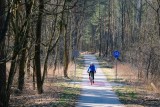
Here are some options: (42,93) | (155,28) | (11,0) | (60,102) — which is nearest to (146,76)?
(155,28)

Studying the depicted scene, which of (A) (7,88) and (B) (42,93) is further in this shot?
(B) (42,93)

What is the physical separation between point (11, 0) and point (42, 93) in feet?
45.5

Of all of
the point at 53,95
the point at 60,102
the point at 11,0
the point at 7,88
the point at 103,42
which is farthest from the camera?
the point at 103,42

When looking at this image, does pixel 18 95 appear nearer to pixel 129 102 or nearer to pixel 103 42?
pixel 129 102

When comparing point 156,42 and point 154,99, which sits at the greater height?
point 156,42

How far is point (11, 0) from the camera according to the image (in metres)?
11.4

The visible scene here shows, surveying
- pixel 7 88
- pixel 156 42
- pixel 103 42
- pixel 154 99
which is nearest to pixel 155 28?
pixel 156 42

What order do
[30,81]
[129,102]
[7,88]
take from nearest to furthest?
[7,88] < [129,102] < [30,81]

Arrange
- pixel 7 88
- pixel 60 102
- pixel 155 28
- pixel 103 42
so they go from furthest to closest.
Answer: pixel 103 42 < pixel 155 28 < pixel 60 102 < pixel 7 88

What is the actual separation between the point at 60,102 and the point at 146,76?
14.8 metres

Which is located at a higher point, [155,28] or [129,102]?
[155,28]

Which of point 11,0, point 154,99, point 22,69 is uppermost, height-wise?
point 11,0

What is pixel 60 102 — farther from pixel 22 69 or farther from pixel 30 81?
pixel 30 81

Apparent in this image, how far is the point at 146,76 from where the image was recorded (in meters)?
33.5
